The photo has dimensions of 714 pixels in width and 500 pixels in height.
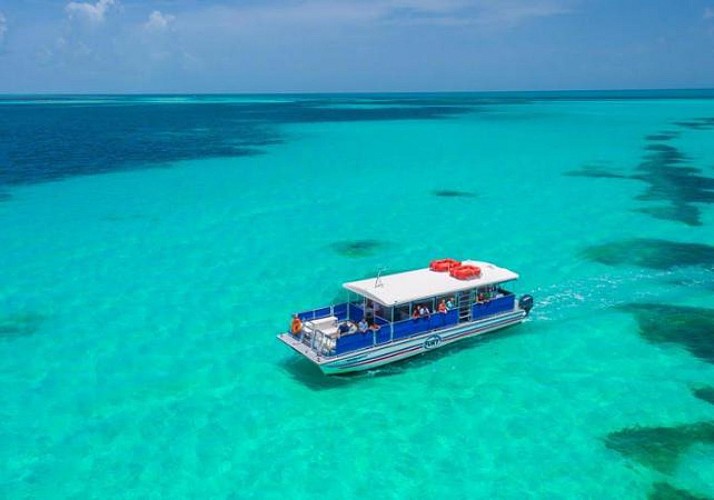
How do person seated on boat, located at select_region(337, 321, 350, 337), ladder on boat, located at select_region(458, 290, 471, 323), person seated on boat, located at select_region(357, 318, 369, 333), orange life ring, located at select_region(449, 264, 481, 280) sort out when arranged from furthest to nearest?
orange life ring, located at select_region(449, 264, 481, 280)
ladder on boat, located at select_region(458, 290, 471, 323)
person seated on boat, located at select_region(337, 321, 350, 337)
person seated on boat, located at select_region(357, 318, 369, 333)

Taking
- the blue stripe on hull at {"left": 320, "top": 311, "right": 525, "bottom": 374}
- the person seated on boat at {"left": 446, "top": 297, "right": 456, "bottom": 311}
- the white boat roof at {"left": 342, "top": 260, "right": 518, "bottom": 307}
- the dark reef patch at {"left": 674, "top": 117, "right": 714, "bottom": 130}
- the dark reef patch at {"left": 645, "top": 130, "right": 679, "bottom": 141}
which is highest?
the dark reef patch at {"left": 674, "top": 117, "right": 714, "bottom": 130}

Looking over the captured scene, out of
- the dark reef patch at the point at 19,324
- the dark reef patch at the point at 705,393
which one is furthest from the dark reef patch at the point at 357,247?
the dark reef patch at the point at 705,393

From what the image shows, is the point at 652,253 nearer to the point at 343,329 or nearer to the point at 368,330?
the point at 368,330

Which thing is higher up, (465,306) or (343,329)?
(465,306)

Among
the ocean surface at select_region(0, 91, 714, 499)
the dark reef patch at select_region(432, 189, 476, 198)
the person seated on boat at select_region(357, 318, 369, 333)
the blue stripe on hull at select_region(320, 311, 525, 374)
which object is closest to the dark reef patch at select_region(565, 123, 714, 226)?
the ocean surface at select_region(0, 91, 714, 499)

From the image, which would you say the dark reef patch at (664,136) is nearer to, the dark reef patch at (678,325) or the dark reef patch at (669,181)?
the dark reef patch at (669,181)

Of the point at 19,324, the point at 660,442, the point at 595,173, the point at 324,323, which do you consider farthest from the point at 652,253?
the point at 19,324

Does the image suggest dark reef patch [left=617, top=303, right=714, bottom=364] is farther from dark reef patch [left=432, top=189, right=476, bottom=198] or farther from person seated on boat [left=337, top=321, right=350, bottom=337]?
dark reef patch [left=432, top=189, right=476, bottom=198]
